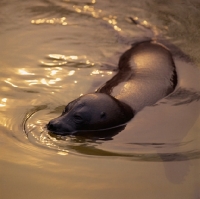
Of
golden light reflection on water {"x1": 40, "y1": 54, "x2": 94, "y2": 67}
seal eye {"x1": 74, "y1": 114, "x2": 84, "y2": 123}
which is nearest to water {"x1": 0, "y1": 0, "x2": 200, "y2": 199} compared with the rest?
golden light reflection on water {"x1": 40, "y1": 54, "x2": 94, "y2": 67}

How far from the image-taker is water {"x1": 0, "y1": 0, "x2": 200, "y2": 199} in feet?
12.7

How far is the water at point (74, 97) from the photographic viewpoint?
3.86 meters

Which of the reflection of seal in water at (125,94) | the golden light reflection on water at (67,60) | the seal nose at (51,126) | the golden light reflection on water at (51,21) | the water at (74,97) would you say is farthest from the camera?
the golden light reflection on water at (51,21)

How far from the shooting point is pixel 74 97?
16.4 feet

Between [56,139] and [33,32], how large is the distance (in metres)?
2.72

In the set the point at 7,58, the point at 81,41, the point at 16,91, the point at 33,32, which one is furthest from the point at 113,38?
the point at 16,91

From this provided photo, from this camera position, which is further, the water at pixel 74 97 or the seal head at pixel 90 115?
the seal head at pixel 90 115

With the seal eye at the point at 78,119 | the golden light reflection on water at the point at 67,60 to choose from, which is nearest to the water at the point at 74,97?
the golden light reflection on water at the point at 67,60

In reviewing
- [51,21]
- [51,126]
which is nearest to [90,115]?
[51,126]

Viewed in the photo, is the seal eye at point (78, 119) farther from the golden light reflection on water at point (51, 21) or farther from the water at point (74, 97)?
the golden light reflection on water at point (51, 21)

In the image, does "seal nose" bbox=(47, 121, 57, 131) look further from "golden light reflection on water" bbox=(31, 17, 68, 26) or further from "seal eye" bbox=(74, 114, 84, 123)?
"golden light reflection on water" bbox=(31, 17, 68, 26)

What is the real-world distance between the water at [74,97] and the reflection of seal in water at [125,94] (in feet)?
0.32

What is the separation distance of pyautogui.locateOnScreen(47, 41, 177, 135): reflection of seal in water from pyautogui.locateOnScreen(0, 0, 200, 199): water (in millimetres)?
99

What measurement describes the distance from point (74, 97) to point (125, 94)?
515 mm
